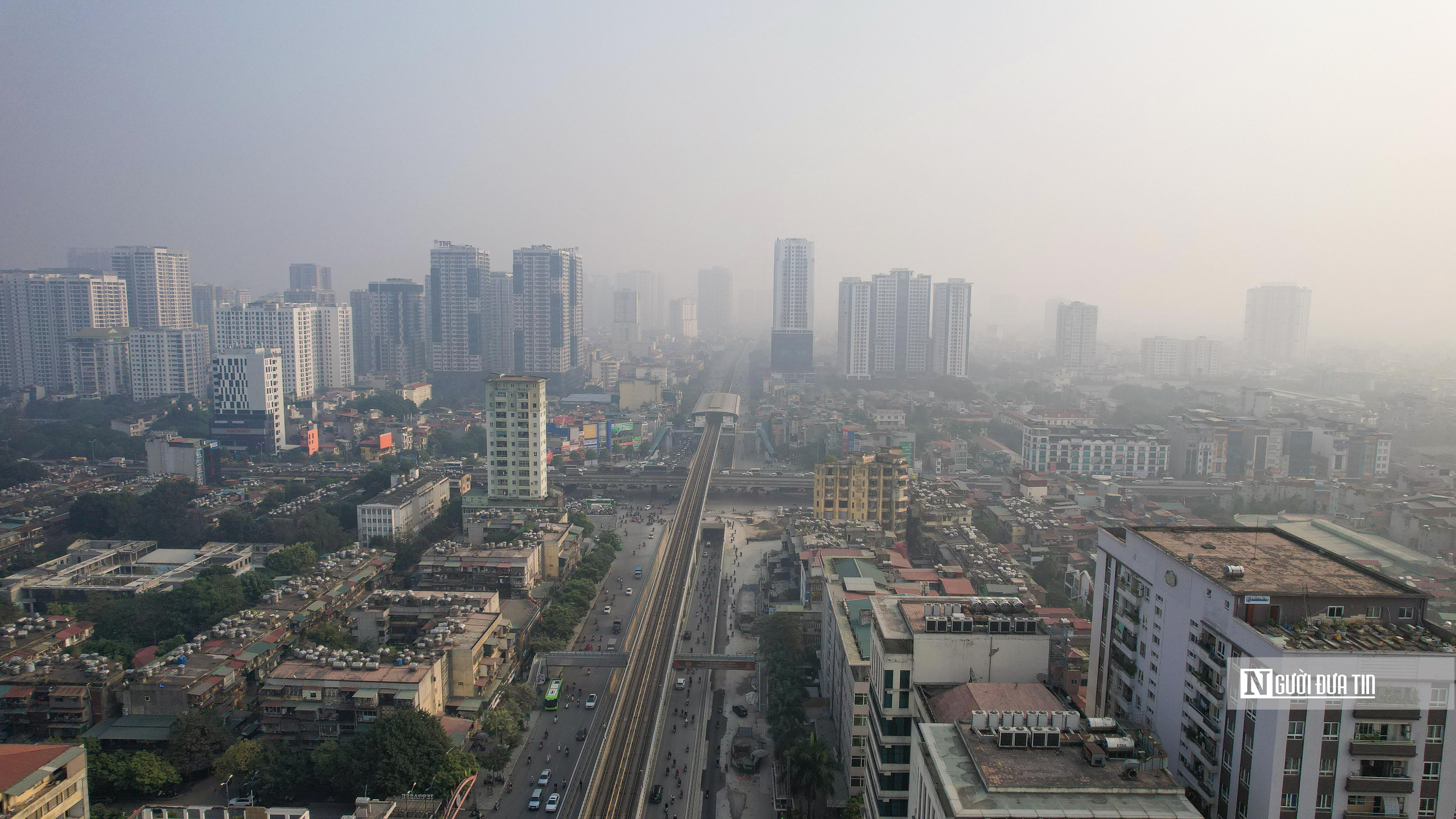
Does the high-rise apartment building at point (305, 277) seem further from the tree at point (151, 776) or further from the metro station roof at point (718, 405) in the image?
the tree at point (151, 776)

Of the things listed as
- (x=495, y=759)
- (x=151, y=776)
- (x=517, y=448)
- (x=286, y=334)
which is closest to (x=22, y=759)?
(x=151, y=776)

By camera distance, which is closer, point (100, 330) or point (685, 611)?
Result: point (685, 611)

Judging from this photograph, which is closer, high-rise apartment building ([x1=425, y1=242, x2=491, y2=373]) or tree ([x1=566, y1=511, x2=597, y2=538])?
tree ([x1=566, y1=511, x2=597, y2=538])

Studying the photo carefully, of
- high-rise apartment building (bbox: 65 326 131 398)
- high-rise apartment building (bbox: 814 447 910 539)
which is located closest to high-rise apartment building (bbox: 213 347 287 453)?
high-rise apartment building (bbox: 65 326 131 398)

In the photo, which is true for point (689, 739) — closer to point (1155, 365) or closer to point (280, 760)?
point (280, 760)

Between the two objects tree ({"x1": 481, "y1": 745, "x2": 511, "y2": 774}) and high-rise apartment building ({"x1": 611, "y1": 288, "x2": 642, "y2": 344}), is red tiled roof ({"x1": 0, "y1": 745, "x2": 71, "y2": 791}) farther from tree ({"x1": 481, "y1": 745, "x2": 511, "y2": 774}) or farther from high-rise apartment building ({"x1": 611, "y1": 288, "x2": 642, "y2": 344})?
high-rise apartment building ({"x1": 611, "y1": 288, "x2": 642, "y2": 344})

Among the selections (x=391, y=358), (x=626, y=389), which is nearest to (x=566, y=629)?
(x=626, y=389)
